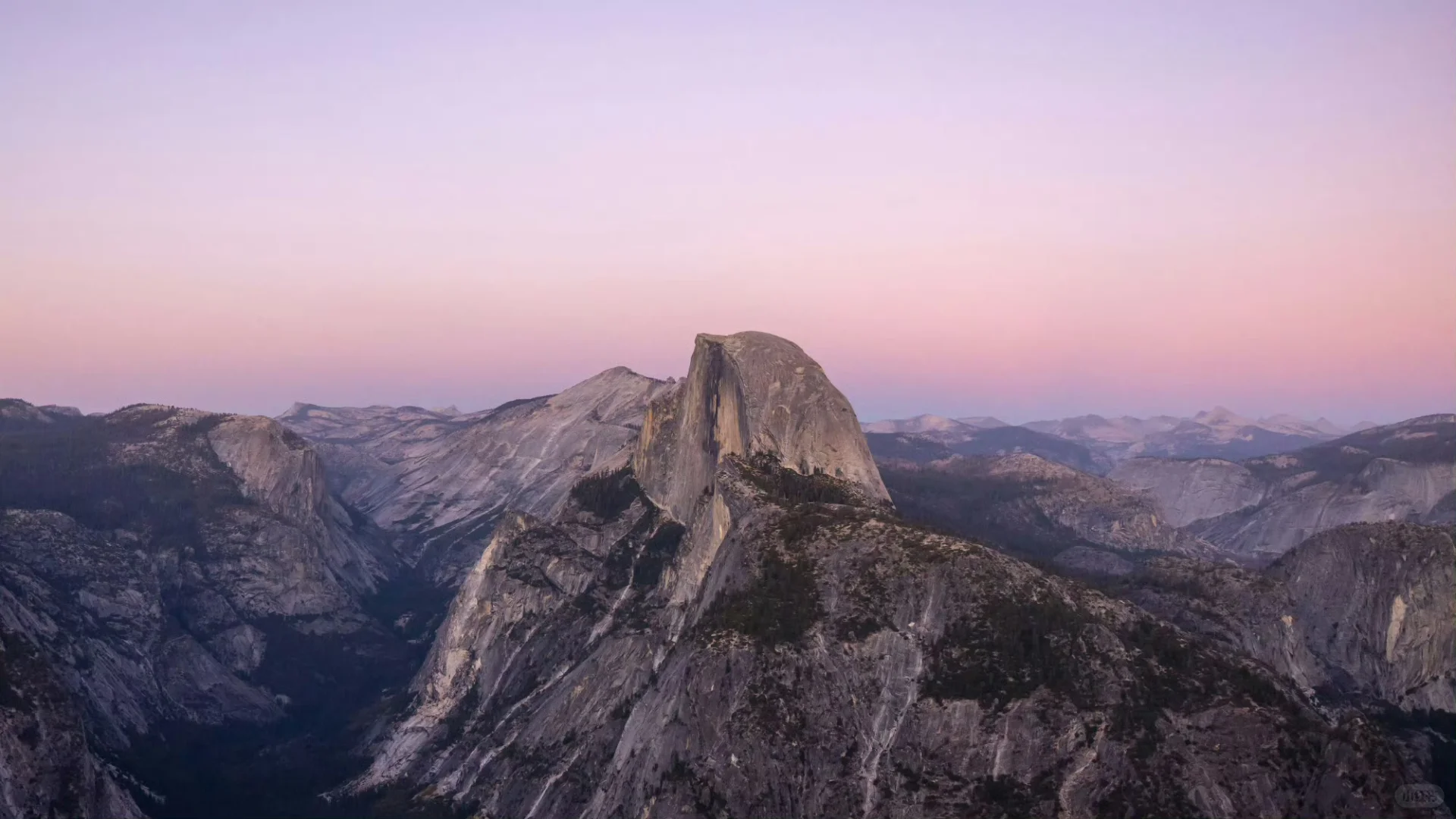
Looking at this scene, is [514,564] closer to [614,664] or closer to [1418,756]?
[614,664]

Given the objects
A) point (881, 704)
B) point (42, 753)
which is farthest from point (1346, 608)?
point (42, 753)

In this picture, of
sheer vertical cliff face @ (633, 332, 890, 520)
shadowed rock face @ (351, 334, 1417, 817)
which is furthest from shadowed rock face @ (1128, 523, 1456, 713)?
sheer vertical cliff face @ (633, 332, 890, 520)

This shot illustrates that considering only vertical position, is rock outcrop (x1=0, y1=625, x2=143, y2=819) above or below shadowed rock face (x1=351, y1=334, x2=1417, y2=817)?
below

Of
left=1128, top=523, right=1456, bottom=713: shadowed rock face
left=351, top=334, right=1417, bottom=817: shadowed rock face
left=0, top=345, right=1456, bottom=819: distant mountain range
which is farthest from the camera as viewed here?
left=1128, top=523, right=1456, bottom=713: shadowed rock face

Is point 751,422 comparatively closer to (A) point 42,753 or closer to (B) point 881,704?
(B) point 881,704

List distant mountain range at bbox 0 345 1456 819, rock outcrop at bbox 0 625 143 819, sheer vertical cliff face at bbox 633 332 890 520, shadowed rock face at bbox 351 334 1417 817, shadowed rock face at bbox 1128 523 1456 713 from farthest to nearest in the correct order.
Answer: sheer vertical cliff face at bbox 633 332 890 520 → shadowed rock face at bbox 1128 523 1456 713 → rock outcrop at bbox 0 625 143 819 → distant mountain range at bbox 0 345 1456 819 → shadowed rock face at bbox 351 334 1417 817

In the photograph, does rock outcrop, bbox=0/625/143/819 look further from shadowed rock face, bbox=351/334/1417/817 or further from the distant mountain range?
shadowed rock face, bbox=351/334/1417/817

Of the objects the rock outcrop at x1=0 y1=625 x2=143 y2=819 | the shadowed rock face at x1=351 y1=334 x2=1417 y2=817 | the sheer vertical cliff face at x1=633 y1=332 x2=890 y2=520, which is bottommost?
the rock outcrop at x1=0 y1=625 x2=143 y2=819

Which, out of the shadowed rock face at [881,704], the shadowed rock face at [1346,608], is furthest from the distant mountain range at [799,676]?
the shadowed rock face at [1346,608]

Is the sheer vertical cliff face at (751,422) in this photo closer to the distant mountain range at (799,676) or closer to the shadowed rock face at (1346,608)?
the distant mountain range at (799,676)
